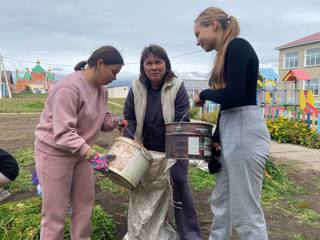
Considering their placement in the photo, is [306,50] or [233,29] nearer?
[233,29]

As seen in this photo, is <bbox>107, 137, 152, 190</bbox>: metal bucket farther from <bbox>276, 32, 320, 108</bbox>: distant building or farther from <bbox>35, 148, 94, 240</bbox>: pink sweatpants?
<bbox>276, 32, 320, 108</bbox>: distant building

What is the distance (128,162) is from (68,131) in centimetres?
47

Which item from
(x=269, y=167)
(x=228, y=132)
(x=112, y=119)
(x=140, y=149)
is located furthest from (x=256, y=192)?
(x=269, y=167)

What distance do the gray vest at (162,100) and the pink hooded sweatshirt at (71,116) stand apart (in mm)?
419

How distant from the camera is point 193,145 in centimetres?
243

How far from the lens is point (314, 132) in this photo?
8.43 meters

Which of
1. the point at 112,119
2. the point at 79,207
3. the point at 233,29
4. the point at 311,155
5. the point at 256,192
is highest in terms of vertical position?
the point at 233,29

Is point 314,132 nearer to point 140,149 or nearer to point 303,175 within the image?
point 303,175

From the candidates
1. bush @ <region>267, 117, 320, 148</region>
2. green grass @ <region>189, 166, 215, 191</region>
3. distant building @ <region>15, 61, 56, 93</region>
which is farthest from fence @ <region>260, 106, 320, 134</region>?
distant building @ <region>15, 61, 56, 93</region>

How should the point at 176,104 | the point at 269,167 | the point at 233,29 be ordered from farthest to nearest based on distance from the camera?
1. the point at 269,167
2. the point at 176,104
3. the point at 233,29

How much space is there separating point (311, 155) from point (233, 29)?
5602 millimetres

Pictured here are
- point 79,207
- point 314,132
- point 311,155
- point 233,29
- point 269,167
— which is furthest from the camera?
point 314,132

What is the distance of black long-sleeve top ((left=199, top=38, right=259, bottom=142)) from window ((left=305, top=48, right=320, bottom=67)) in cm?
3248

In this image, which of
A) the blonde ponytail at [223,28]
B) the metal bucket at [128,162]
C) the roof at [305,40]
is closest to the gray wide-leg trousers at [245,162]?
the blonde ponytail at [223,28]
